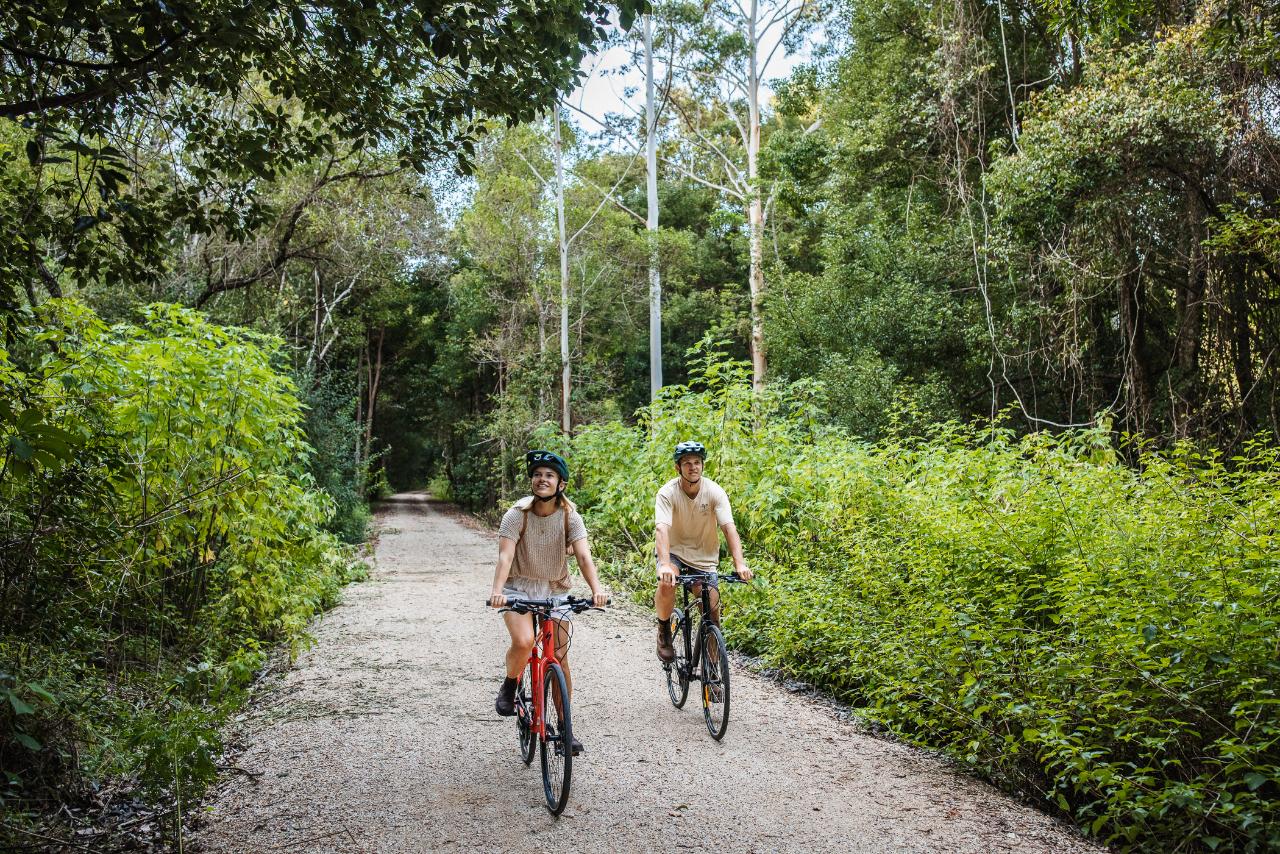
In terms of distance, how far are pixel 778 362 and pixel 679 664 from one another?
18.4m

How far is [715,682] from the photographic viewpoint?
6.23 metres

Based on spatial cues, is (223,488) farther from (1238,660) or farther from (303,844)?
(1238,660)

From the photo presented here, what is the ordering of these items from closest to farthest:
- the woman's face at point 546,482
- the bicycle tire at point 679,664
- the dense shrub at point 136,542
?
the dense shrub at point 136,542, the woman's face at point 546,482, the bicycle tire at point 679,664

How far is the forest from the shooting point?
472 cm

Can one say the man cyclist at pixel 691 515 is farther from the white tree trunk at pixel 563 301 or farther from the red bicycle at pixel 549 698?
the white tree trunk at pixel 563 301

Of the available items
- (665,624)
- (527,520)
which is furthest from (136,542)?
(665,624)

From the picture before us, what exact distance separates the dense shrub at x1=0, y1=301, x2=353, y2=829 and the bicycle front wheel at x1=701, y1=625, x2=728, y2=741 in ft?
10.4

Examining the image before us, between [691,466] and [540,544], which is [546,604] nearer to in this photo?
[540,544]

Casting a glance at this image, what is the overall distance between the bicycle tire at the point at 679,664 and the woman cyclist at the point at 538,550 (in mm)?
1592

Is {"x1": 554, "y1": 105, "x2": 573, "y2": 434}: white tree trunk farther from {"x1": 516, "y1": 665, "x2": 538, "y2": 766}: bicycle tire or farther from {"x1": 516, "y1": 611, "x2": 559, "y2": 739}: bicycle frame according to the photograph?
{"x1": 516, "y1": 611, "x2": 559, "y2": 739}: bicycle frame

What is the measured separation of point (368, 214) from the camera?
20.3m

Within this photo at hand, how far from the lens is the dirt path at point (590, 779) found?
4.47 m

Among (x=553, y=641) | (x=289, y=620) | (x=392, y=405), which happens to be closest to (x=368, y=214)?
(x=289, y=620)

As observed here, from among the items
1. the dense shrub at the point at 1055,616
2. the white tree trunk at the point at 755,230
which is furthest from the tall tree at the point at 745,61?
the dense shrub at the point at 1055,616
